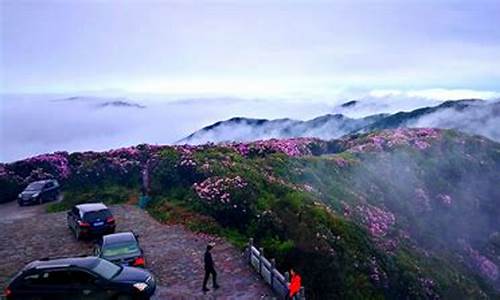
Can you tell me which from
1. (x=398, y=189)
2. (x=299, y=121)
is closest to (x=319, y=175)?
(x=398, y=189)

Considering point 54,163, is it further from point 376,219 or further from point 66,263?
point 66,263

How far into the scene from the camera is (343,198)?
105 feet

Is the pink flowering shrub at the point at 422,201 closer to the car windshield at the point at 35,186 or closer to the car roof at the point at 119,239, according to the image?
the car roof at the point at 119,239

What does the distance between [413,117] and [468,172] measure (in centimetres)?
7533

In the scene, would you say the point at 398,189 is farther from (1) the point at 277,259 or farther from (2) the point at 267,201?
(1) the point at 277,259

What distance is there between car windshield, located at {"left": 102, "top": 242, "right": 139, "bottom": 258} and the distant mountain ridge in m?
69.0

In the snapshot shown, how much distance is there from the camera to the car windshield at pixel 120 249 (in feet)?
58.9

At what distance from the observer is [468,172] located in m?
41.6

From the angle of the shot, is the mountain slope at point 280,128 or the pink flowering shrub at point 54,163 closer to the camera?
the pink flowering shrub at point 54,163

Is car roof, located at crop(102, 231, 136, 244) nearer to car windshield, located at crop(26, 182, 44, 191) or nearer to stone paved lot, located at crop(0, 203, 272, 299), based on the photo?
stone paved lot, located at crop(0, 203, 272, 299)

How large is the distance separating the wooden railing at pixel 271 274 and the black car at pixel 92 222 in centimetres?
699

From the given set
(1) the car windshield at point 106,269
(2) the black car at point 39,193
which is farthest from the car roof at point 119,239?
(2) the black car at point 39,193

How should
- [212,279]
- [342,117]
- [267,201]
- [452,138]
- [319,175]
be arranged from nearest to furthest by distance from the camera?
1. [212,279]
2. [267,201]
3. [319,175]
4. [452,138]
5. [342,117]

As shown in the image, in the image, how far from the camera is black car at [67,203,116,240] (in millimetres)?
23031
